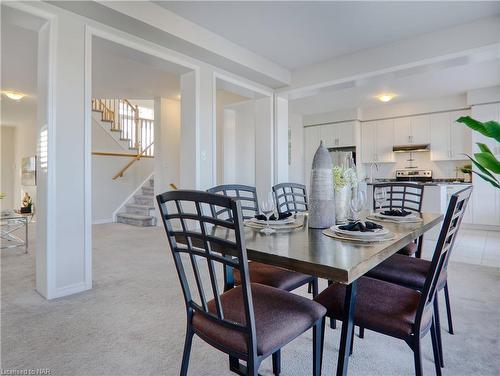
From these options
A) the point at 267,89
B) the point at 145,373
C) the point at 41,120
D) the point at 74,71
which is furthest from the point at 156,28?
the point at 145,373

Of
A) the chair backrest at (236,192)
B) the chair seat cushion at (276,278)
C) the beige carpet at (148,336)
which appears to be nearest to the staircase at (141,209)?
the beige carpet at (148,336)

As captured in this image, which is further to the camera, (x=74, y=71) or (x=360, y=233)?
(x=74, y=71)

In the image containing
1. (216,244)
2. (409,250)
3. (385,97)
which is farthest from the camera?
(385,97)

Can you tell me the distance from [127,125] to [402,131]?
22.0 ft

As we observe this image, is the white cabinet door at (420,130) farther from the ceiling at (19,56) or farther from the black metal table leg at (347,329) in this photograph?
the ceiling at (19,56)

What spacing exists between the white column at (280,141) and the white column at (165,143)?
8.47 ft

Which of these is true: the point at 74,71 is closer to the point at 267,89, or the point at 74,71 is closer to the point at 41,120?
the point at 41,120

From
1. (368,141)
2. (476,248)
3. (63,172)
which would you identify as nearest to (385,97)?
(368,141)

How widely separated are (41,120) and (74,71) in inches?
19.8

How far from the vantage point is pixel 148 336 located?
73.7 inches

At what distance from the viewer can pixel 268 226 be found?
167 centimetres

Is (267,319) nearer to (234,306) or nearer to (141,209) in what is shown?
(234,306)

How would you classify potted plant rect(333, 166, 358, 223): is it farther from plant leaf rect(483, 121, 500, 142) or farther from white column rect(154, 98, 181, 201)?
white column rect(154, 98, 181, 201)

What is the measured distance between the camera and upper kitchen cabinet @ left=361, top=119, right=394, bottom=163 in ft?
22.1
